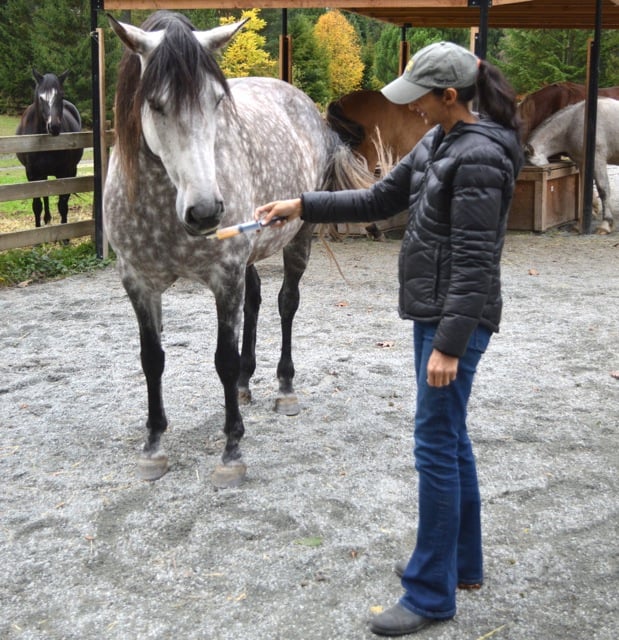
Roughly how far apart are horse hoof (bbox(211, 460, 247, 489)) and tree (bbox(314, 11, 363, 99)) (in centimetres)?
2827

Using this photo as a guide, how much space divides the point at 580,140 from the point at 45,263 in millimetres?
6844

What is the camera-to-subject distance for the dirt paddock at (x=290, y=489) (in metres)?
2.49

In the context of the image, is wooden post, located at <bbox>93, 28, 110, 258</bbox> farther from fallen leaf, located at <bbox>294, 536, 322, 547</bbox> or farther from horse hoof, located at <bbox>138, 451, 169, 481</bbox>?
fallen leaf, located at <bbox>294, 536, 322, 547</bbox>

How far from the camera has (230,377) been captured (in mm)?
3523

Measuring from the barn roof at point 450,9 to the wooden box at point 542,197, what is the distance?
6.37 feet

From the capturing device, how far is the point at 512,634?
234 cm

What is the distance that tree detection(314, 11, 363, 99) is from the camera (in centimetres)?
3066

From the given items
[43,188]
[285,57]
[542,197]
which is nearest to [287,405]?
[43,188]

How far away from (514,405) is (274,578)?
2090 millimetres

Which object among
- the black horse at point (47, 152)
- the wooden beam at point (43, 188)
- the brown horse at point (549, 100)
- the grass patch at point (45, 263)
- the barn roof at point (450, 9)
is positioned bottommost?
the grass patch at point (45, 263)

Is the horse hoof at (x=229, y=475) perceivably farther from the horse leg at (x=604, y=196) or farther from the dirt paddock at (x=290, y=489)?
the horse leg at (x=604, y=196)

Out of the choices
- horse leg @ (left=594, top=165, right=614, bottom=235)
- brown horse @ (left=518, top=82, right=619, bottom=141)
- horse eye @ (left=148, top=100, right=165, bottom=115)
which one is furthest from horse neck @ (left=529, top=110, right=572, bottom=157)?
horse eye @ (left=148, top=100, right=165, bottom=115)

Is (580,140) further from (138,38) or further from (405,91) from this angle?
(405,91)

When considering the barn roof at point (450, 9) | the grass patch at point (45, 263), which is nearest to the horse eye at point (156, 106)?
the grass patch at point (45, 263)
